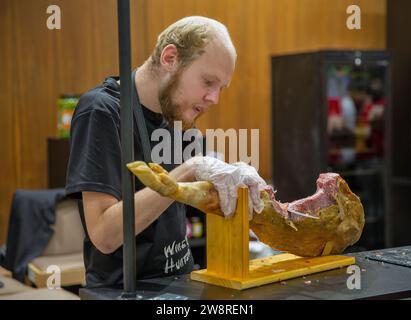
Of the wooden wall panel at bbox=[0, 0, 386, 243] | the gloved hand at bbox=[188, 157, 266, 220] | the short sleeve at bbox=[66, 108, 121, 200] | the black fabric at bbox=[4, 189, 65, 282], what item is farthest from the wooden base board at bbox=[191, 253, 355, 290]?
the black fabric at bbox=[4, 189, 65, 282]

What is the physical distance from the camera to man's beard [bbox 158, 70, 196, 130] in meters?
1.72

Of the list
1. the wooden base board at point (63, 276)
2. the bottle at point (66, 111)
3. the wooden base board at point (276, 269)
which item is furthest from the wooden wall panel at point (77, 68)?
the wooden base board at point (276, 269)

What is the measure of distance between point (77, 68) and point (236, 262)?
129 inches

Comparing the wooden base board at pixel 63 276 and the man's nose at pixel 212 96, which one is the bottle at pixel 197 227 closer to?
the wooden base board at pixel 63 276

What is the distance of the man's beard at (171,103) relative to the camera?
172 cm

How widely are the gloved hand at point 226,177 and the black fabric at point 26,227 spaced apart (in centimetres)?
252

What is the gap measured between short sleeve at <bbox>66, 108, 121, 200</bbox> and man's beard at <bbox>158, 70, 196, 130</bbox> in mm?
168

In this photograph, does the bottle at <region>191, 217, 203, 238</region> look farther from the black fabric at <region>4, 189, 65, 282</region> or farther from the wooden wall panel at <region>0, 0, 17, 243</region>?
the wooden wall panel at <region>0, 0, 17, 243</region>

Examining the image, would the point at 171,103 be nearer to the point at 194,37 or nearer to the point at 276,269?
the point at 194,37

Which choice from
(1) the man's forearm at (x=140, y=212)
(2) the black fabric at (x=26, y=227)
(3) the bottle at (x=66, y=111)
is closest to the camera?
(1) the man's forearm at (x=140, y=212)
